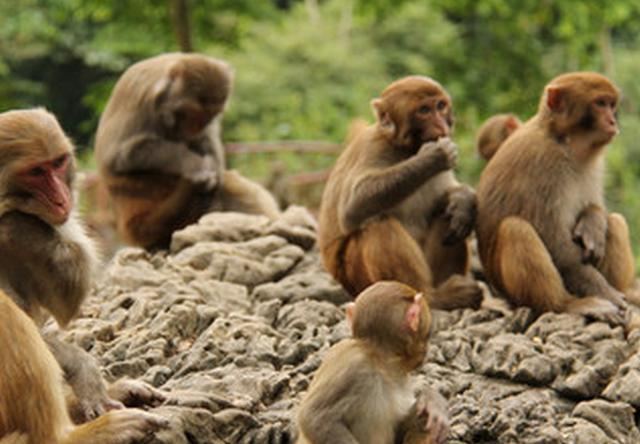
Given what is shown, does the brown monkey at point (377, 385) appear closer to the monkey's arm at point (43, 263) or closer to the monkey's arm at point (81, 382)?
the monkey's arm at point (81, 382)

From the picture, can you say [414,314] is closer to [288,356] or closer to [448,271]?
[288,356]

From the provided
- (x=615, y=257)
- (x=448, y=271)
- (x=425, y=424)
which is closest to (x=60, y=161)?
(x=425, y=424)

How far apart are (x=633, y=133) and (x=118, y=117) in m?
10.1

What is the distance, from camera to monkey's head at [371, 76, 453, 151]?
291 inches

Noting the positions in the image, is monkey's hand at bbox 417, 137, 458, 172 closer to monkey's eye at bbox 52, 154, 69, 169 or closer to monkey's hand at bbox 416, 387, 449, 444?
monkey's hand at bbox 416, 387, 449, 444

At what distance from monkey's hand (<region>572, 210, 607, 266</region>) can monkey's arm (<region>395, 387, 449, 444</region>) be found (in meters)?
2.91

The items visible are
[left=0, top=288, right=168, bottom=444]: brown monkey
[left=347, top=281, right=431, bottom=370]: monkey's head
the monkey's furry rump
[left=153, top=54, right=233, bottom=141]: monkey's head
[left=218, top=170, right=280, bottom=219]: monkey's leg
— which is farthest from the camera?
[left=218, top=170, right=280, bottom=219]: monkey's leg

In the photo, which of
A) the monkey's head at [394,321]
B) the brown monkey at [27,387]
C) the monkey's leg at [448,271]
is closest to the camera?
the brown monkey at [27,387]

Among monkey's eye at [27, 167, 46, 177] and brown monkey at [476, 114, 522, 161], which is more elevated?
monkey's eye at [27, 167, 46, 177]

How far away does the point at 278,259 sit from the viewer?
28.4 feet

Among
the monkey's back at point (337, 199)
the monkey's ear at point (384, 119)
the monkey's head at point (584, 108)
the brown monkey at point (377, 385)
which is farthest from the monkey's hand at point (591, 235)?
the brown monkey at point (377, 385)

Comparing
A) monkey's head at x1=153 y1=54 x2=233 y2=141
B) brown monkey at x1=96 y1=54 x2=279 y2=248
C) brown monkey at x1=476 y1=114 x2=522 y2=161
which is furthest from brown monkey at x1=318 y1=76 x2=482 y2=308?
brown monkey at x1=96 y1=54 x2=279 y2=248

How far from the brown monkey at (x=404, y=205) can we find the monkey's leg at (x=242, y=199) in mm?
2642

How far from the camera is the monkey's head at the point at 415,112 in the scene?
7.40 meters
